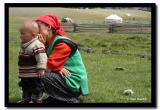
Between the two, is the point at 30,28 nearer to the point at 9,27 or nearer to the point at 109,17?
the point at 9,27

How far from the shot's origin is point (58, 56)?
309 inches

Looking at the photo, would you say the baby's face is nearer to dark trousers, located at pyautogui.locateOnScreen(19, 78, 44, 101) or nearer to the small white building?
dark trousers, located at pyautogui.locateOnScreen(19, 78, 44, 101)

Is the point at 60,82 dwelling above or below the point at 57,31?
below

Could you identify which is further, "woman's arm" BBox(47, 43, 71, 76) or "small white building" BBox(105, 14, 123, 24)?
"small white building" BBox(105, 14, 123, 24)

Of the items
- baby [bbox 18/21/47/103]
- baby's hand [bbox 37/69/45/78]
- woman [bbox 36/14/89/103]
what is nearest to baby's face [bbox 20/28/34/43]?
baby [bbox 18/21/47/103]

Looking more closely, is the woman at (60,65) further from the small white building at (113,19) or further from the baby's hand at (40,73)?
the small white building at (113,19)

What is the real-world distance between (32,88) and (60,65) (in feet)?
1.38

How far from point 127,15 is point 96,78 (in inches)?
31.3

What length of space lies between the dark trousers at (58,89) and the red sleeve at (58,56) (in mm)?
91

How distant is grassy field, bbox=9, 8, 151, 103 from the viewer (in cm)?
795

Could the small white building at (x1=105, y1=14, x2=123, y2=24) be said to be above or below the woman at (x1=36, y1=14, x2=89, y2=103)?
above

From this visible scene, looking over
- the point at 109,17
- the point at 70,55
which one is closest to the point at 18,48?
the point at 70,55

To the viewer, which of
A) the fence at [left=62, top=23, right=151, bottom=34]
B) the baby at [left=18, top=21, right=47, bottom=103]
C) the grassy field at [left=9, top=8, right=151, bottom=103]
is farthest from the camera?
the fence at [left=62, top=23, right=151, bottom=34]

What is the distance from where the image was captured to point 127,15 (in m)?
8.01
